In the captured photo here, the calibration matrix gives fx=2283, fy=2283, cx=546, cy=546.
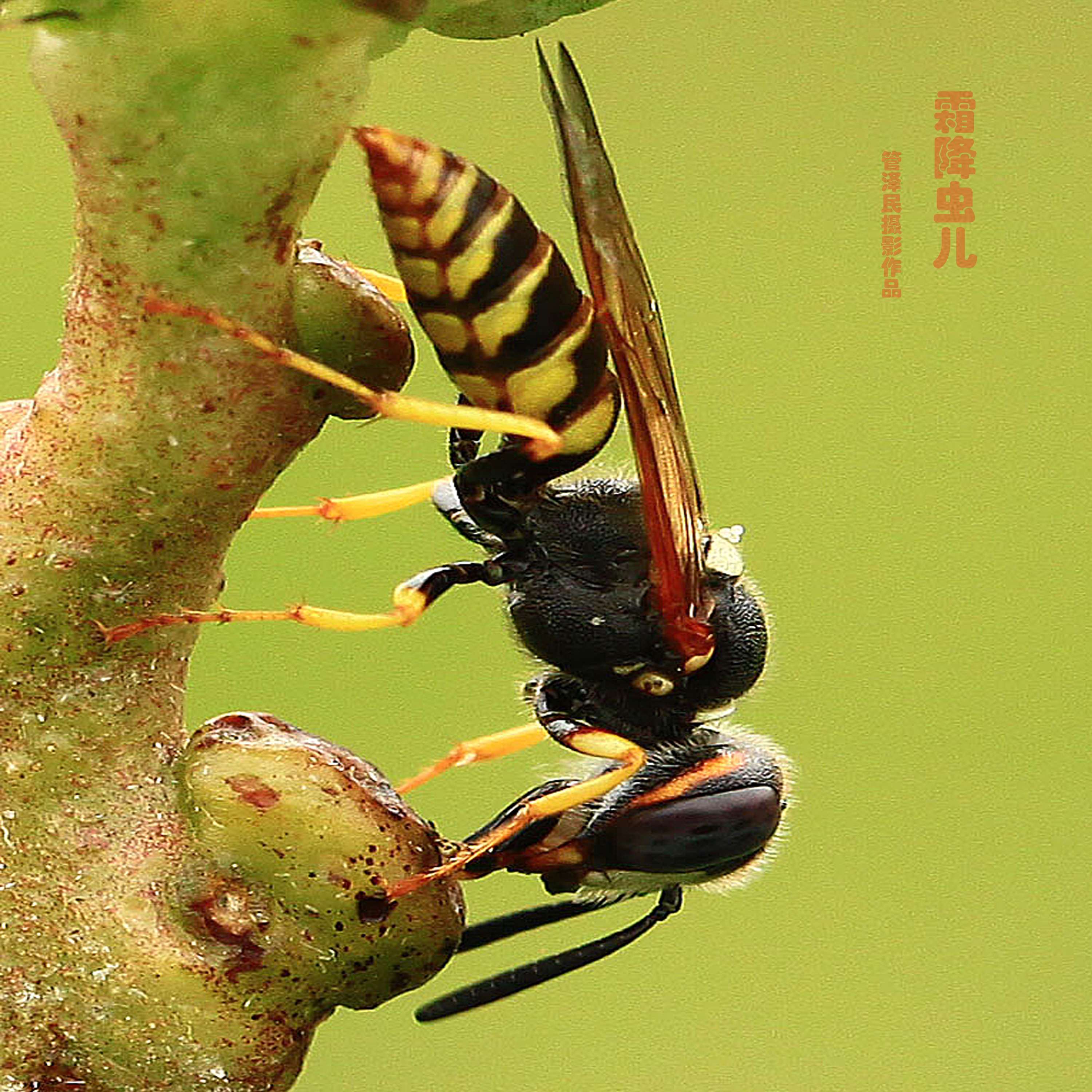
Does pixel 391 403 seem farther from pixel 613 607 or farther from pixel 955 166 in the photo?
pixel 955 166

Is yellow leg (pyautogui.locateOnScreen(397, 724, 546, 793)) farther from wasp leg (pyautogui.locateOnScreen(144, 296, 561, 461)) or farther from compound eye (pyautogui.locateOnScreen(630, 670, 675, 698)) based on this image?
wasp leg (pyautogui.locateOnScreen(144, 296, 561, 461))

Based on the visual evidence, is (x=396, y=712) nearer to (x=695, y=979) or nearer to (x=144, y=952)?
(x=695, y=979)

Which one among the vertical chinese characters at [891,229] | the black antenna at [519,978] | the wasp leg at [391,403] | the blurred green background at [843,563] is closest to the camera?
the wasp leg at [391,403]

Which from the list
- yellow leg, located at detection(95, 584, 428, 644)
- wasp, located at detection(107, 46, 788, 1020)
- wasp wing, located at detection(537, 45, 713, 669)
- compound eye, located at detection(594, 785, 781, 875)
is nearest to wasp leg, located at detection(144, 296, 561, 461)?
wasp, located at detection(107, 46, 788, 1020)

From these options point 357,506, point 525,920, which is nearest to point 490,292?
point 357,506

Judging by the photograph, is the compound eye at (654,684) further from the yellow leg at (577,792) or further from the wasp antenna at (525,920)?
the wasp antenna at (525,920)

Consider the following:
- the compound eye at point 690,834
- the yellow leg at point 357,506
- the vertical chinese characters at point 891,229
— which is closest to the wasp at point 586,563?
the compound eye at point 690,834
